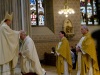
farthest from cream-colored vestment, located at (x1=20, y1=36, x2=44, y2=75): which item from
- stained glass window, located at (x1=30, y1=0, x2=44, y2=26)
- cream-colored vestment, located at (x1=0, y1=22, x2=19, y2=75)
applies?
stained glass window, located at (x1=30, y1=0, x2=44, y2=26)

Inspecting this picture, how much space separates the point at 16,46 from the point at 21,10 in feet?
15.9

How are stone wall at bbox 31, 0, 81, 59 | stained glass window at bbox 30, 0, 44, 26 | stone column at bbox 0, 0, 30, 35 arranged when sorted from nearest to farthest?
stone column at bbox 0, 0, 30, 35 < stone wall at bbox 31, 0, 81, 59 < stained glass window at bbox 30, 0, 44, 26

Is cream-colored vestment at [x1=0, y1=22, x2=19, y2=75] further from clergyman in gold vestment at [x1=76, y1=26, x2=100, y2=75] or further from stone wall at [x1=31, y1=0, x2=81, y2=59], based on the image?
stone wall at [x1=31, y1=0, x2=81, y2=59]

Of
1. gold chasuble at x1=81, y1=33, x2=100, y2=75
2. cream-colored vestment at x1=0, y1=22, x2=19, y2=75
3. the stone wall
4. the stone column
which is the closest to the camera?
gold chasuble at x1=81, y1=33, x2=100, y2=75

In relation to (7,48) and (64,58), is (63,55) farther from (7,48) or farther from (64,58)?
(7,48)

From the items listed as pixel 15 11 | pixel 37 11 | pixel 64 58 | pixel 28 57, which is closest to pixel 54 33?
pixel 37 11

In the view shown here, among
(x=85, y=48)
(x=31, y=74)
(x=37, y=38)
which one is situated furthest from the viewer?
(x=37, y=38)

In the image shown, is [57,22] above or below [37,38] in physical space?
above

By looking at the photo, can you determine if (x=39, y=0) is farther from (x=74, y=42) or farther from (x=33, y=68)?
(x=33, y=68)

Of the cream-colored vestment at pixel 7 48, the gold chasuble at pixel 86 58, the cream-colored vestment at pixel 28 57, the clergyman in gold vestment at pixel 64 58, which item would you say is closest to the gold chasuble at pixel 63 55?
the clergyman in gold vestment at pixel 64 58

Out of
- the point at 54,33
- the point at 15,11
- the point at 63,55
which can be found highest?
the point at 15,11

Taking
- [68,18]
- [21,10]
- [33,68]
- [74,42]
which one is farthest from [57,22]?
[33,68]

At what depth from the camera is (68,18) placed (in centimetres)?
1577

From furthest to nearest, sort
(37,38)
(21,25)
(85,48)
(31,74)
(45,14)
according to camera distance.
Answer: (45,14) < (37,38) < (21,25) < (31,74) < (85,48)
